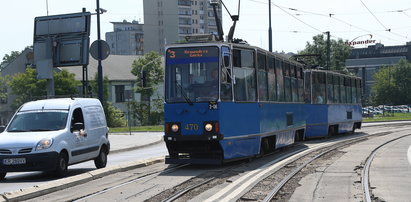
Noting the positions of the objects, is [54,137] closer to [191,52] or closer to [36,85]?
[191,52]

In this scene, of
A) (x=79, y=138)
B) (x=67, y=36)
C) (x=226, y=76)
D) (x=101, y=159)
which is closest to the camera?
(x=226, y=76)

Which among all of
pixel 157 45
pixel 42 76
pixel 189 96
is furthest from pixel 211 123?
pixel 157 45

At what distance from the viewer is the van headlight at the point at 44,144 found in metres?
14.8

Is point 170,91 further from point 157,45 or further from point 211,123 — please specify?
point 157,45

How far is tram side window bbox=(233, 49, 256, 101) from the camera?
53.9 feet

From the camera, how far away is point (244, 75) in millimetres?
16844

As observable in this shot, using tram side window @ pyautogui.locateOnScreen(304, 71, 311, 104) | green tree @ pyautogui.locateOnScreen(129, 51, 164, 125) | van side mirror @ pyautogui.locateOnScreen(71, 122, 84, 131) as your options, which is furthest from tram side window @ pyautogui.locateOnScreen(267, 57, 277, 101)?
green tree @ pyautogui.locateOnScreen(129, 51, 164, 125)

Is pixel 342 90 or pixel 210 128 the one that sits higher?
pixel 342 90

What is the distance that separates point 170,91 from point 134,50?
160m

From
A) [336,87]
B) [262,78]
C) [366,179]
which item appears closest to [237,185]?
[366,179]

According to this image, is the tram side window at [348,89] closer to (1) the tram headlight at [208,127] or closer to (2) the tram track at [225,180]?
(2) the tram track at [225,180]

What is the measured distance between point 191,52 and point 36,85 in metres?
57.6

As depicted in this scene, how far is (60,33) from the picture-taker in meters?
27.0

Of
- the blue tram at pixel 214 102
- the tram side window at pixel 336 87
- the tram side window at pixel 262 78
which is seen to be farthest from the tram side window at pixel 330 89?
the blue tram at pixel 214 102
